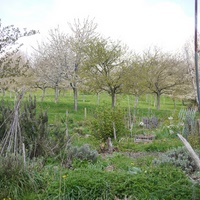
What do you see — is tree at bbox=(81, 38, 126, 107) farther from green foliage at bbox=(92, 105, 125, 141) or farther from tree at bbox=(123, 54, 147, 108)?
green foliage at bbox=(92, 105, 125, 141)

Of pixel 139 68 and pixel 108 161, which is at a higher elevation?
pixel 139 68

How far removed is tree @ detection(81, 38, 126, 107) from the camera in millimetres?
22812

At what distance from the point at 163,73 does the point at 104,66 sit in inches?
306

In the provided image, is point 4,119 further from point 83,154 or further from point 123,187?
point 123,187

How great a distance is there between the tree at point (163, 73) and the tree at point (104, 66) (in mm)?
5114

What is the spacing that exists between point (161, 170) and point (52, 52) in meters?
24.8

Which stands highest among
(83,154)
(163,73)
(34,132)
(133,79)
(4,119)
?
(163,73)

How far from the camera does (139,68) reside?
24172 millimetres

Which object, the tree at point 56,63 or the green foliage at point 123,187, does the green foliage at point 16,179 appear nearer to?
the green foliage at point 123,187

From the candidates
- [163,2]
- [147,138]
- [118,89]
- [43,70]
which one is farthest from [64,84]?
[163,2]

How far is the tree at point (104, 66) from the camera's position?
74.8 feet

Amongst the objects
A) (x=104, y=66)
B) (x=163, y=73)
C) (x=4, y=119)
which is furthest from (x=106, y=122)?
(x=163, y=73)

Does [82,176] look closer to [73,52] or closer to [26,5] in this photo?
[26,5]

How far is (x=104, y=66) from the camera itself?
23.4 m
